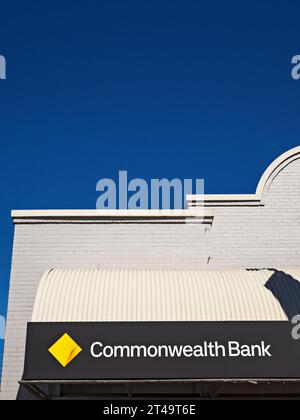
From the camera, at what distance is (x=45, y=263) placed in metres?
13.2

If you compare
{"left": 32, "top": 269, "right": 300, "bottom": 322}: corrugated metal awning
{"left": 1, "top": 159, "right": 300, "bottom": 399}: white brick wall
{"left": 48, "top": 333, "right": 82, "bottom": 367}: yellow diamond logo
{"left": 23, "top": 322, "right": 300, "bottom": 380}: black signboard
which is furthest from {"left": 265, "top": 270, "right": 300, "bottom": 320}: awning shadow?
{"left": 48, "top": 333, "right": 82, "bottom": 367}: yellow diamond logo

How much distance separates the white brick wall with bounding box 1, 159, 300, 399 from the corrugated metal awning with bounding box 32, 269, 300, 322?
3.20 ft

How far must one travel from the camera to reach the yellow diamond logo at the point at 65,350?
10242 millimetres

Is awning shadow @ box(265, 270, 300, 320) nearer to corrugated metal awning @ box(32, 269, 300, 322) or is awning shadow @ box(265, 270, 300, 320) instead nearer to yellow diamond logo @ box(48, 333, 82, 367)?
corrugated metal awning @ box(32, 269, 300, 322)

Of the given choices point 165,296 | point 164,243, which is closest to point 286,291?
point 165,296

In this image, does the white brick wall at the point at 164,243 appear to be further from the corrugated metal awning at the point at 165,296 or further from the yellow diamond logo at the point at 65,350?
the yellow diamond logo at the point at 65,350

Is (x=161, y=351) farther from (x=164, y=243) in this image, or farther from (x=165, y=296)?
(x=164, y=243)

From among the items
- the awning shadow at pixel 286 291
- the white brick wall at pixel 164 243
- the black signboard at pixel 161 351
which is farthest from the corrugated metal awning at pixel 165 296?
the white brick wall at pixel 164 243

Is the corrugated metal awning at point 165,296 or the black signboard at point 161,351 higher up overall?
the corrugated metal awning at point 165,296

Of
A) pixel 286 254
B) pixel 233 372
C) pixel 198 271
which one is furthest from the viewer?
pixel 286 254

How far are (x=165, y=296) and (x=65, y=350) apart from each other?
2426mm
